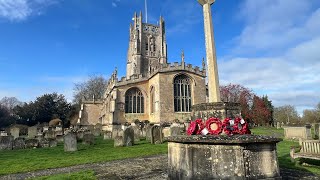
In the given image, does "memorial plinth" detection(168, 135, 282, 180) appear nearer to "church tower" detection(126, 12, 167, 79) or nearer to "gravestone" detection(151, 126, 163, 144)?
"gravestone" detection(151, 126, 163, 144)

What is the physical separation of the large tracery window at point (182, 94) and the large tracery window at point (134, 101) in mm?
Result: 4910

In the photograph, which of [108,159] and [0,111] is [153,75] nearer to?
[108,159]

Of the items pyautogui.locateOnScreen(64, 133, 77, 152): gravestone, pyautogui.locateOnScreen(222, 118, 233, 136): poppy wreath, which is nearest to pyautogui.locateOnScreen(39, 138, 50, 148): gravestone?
pyautogui.locateOnScreen(64, 133, 77, 152): gravestone

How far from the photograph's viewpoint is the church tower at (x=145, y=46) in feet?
177

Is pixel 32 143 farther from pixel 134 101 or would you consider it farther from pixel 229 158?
pixel 134 101

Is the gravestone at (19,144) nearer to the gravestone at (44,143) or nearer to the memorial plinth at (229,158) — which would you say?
the gravestone at (44,143)

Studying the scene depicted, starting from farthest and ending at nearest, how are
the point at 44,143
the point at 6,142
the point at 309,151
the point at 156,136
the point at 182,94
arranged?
the point at 182,94
the point at 44,143
the point at 156,136
the point at 6,142
the point at 309,151

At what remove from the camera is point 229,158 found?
13.4ft

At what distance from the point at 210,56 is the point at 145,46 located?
50740 millimetres

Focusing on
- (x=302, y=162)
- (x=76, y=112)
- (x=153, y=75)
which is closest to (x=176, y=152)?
(x=302, y=162)

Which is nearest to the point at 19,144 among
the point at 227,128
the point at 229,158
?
the point at 227,128

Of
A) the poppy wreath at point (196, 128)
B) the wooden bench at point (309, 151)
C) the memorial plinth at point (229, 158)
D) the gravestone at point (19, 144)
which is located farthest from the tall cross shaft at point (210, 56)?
the gravestone at point (19, 144)

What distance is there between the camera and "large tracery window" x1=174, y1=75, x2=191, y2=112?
3030 cm

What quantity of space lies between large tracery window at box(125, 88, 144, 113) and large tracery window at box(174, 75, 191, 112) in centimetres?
491
